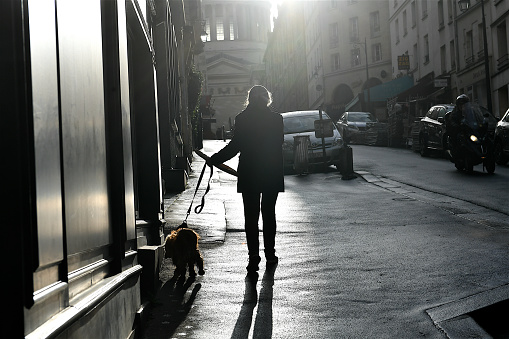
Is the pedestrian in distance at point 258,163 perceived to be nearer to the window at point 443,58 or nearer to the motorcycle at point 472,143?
the motorcycle at point 472,143

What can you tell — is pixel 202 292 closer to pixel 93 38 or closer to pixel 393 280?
pixel 393 280

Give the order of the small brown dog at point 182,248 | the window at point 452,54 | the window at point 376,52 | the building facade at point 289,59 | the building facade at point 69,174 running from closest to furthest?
1. the building facade at point 69,174
2. the small brown dog at point 182,248
3. the window at point 452,54
4. the window at point 376,52
5. the building facade at point 289,59

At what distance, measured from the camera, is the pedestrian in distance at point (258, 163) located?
7312mm

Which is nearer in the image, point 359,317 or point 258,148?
point 359,317

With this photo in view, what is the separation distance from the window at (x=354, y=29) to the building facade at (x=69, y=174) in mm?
63799

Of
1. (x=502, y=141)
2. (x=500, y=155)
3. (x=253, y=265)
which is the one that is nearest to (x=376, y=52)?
(x=500, y=155)

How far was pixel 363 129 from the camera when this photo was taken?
36.0 m

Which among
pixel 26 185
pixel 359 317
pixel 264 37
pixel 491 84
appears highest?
pixel 264 37

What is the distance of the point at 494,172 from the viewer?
55.9ft

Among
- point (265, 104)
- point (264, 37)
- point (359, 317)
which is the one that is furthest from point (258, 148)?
point (264, 37)

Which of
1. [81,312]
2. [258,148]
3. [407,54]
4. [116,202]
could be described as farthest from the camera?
[407,54]

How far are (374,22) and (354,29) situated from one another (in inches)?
86.6

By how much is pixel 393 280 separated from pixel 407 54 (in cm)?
4597

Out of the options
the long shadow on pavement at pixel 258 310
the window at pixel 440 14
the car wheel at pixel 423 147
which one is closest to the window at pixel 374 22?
the window at pixel 440 14
